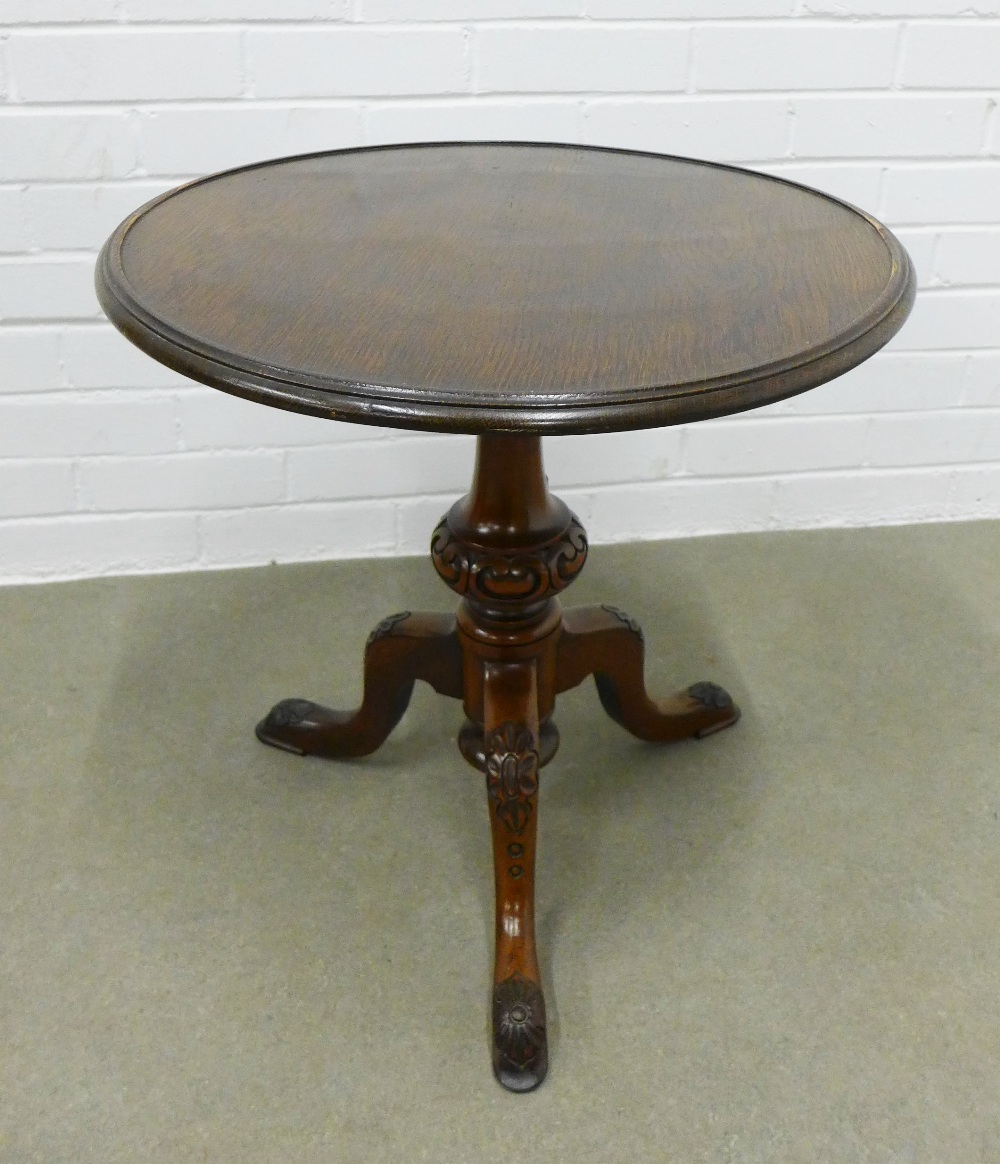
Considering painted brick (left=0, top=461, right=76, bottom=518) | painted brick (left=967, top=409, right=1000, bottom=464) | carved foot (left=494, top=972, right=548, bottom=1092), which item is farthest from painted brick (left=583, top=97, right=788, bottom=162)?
carved foot (left=494, top=972, right=548, bottom=1092)

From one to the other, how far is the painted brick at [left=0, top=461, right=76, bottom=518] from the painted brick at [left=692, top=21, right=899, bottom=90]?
3.48 ft

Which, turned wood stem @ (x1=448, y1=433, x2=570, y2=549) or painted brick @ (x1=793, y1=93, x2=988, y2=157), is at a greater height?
painted brick @ (x1=793, y1=93, x2=988, y2=157)

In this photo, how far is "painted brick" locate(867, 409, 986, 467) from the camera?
1880mm

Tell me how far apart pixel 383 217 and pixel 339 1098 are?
81cm

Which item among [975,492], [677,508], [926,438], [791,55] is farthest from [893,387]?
[791,55]

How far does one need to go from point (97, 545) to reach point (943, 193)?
4.47ft

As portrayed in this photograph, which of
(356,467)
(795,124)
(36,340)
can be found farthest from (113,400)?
(795,124)

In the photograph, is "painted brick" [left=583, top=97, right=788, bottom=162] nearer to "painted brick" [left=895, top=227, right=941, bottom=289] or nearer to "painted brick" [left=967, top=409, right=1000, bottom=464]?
"painted brick" [left=895, top=227, right=941, bottom=289]

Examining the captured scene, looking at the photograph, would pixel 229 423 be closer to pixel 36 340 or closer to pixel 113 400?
pixel 113 400

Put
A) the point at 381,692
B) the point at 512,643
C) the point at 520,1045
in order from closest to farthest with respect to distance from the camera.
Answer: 1. the point at 520,1045
2. the point at 512,643
3. the point at 381,692

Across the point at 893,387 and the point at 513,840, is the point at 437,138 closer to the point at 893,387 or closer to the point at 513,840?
the point at 893,387

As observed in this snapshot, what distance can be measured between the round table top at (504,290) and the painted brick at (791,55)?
0.38 m

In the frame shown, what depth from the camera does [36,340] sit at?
5.31 ft

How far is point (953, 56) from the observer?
1.60 meters
